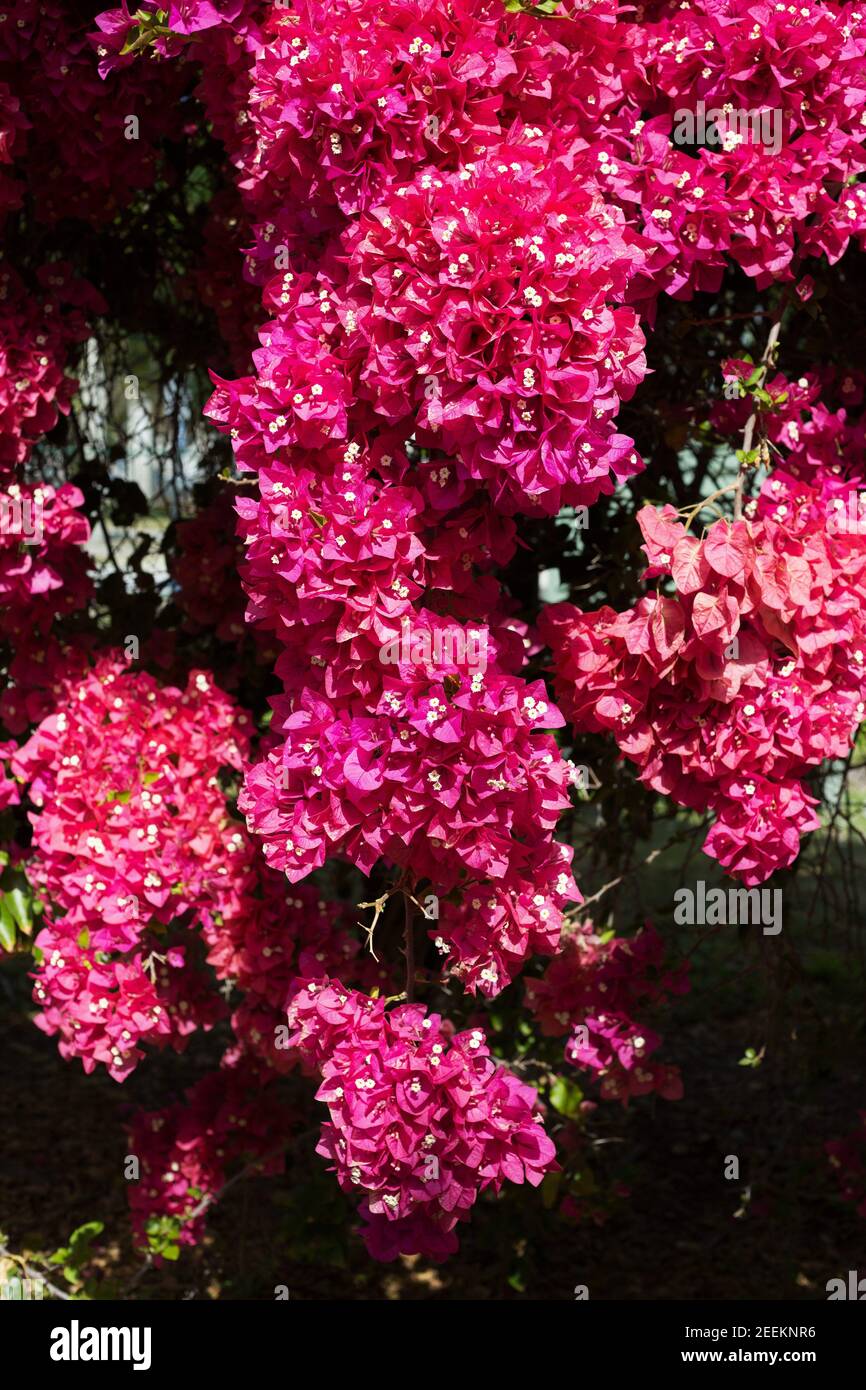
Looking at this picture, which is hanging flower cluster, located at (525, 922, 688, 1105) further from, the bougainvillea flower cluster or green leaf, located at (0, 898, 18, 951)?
green leaf, located at (0, 898, 18, 951)

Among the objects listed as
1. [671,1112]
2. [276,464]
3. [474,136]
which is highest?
[474,136]

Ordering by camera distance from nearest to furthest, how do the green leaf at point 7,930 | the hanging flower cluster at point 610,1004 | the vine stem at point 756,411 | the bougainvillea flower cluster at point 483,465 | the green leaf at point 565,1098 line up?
1. the bougainvillea flower cluster at point 483,465
2. the vine stem at point 756,411
3. the hanging flower cluster at point 610,1004
4. the green leaf at point 7,930
5. the green leaf at point 565,1098

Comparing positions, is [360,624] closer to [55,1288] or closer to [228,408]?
[228,408]

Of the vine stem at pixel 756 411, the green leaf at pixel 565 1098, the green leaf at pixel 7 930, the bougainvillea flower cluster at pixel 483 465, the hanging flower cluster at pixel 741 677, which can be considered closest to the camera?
the bougainvillea flower cluster at pixel 483 465

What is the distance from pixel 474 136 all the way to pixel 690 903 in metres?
1.27

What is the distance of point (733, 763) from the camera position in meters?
1.92

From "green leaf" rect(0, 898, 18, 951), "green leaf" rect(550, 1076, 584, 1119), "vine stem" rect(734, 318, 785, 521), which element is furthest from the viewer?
"green leaf" rect(550, 1076, 584, 1119)

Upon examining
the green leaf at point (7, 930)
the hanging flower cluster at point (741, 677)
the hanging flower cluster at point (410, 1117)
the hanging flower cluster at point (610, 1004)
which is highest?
the hanging flower cluster at point (741, 677)

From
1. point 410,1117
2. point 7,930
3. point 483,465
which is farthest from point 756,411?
point 7,930

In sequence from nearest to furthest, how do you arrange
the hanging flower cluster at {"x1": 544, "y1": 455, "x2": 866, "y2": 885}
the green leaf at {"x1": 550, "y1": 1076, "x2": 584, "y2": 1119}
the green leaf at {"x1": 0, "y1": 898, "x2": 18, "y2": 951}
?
the hanging flower cluster at {"x1": 544, "y1": 455, "x2": 866, "y2": 885} → the green leaf at {"x1": 0, "y1": 898, "x2": 18, "y2": 951} → the green leaf at {"x1": 550, "y1": 1076, "x2": 584, "y2": 1119}

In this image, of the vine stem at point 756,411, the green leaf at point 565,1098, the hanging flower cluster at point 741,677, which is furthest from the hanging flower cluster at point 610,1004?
the vine stem at point 756,411

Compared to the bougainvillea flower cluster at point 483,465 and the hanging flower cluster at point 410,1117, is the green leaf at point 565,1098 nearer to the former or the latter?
the bougainvillea flower cluster at point 483,465

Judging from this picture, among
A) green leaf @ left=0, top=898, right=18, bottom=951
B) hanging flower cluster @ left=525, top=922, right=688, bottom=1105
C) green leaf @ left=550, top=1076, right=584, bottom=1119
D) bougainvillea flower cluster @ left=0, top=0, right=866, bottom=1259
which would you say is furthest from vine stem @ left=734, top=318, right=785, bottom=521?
green leaf @ left=0, top=898, right=18, bottom=951
